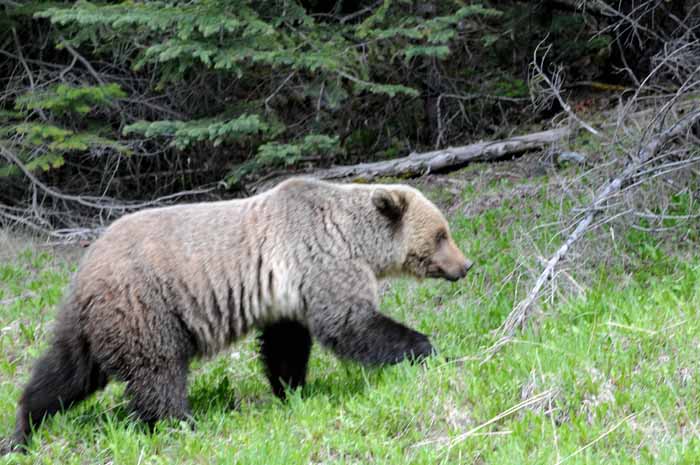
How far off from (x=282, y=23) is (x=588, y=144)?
4.07 m

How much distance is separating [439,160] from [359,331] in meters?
5.79

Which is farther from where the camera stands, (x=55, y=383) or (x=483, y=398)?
(x=55, y=383)

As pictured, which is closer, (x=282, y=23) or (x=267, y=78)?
(x=282, y=23)

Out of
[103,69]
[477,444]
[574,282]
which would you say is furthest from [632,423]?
[103,69]

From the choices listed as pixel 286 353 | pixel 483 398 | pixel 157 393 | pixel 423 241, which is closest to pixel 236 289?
pixel 286 353

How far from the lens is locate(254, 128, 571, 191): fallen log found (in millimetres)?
11383

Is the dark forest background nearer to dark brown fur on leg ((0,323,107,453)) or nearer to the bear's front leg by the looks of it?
the bear's front leg

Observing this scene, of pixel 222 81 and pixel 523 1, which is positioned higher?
pixel 523 1

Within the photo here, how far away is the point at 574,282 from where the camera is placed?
259 inches

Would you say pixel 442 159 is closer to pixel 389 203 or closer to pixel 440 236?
pixel 440 236

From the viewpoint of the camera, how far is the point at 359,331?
6066 mm

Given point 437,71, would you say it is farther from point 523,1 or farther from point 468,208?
point 468,208

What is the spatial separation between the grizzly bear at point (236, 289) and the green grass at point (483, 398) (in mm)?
245

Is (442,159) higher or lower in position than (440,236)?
lower
